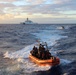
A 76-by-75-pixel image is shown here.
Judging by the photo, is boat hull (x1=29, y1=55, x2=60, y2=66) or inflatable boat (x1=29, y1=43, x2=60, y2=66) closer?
boat hull (x1=29, y1=55, x2=60, y2=66)

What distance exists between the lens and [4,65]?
30969 mm

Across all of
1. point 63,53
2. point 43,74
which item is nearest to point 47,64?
point 43,74

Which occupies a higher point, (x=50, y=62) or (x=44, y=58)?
(x=44, y=58)

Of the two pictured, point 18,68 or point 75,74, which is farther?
point 18,68

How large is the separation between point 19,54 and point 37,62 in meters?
9.47

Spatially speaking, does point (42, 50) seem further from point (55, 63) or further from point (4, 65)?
point (4, 65)

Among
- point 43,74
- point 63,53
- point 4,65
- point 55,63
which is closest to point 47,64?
point 55,63

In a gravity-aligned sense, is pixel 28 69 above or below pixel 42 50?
below

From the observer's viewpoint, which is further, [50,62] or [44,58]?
[44,58]

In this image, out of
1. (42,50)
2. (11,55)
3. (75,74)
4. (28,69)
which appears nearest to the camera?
(75,74)

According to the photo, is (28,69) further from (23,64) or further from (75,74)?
(75,74)

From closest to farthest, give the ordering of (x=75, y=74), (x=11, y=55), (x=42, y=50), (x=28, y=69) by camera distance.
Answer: (x=75, y=74) < (x=28, y=69) < (x=42, y=50) < (x=11, y=55)

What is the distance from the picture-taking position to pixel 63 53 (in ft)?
127

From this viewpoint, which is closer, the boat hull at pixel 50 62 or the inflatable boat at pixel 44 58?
the boat hull at pixel 50 62
